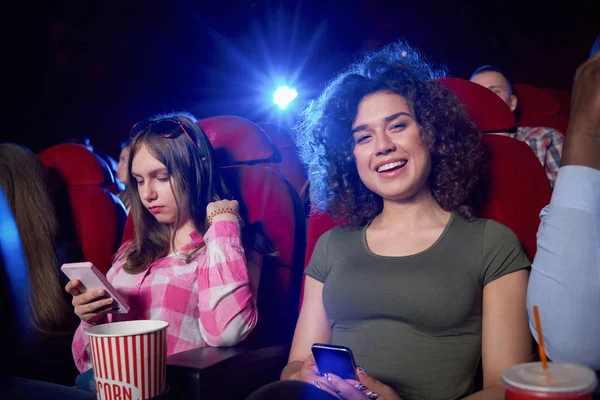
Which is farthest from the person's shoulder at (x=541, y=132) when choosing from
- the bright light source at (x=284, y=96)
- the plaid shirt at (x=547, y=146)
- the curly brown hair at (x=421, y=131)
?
the bright light source at (x=284, y=96)

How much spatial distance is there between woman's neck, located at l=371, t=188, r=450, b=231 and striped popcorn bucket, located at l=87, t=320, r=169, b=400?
1.95 feet

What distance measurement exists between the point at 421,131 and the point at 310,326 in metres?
0.53

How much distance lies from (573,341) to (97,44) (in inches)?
176

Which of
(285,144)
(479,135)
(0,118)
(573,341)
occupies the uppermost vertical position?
(0,118)

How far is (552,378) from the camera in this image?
530 millimetres

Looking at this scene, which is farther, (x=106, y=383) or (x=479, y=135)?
(x=479, y=135)

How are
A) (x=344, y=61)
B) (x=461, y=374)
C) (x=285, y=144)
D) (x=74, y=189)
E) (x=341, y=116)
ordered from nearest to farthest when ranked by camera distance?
(x=461, y=374) < (x=341, y=116) < (x=74, y=189) < (x=285, y=144) < (x=344, y=61)

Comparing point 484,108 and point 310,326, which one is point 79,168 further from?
point 484,108

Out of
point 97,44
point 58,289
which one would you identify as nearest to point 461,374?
point 58,289

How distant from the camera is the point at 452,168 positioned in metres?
1.25

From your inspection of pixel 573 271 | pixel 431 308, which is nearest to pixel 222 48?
pixel 431 308

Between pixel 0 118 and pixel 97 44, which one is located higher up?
pixel 97 44

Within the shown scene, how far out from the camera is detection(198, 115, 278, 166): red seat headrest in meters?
1.67

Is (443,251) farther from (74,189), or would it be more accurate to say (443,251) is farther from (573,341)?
(74,189)
